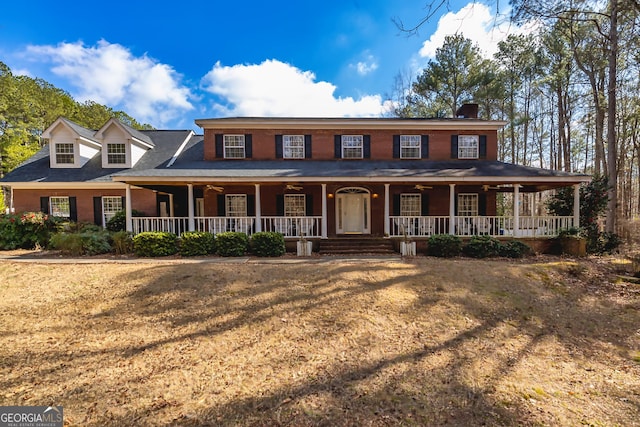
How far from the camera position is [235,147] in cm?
1445

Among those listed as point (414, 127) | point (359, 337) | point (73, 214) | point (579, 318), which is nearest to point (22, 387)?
point (359, 337)

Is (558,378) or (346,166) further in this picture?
(346,166)

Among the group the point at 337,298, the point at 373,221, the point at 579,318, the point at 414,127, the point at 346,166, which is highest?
the point at 414,127

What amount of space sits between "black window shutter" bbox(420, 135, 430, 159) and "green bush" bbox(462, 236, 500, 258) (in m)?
5.82

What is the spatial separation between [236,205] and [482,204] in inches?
511

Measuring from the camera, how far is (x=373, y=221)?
14016mm

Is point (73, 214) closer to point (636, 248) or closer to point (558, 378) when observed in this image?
point (558, 378)

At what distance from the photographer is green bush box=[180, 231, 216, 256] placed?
1016 cm

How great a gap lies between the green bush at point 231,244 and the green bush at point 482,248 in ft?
28.4

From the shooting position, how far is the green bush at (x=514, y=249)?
33.8 ft

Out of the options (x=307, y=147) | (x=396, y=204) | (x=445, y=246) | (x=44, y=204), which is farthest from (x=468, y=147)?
(x=44, y=204)

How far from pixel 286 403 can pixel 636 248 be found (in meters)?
18.0

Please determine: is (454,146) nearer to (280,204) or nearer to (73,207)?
(280,204)

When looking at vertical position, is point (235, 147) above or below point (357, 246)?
above
